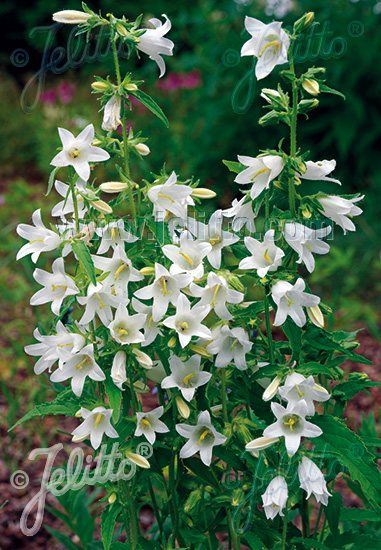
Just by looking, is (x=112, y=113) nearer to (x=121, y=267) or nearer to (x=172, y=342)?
(x=121, y=267)

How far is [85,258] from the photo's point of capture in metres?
1.46

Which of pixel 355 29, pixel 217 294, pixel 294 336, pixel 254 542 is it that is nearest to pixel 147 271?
pixel 217 294

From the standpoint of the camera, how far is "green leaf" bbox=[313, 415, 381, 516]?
1.51 meters

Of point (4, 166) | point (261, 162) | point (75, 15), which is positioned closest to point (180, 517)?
point (261, 162)

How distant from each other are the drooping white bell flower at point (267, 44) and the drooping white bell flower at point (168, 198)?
312mm

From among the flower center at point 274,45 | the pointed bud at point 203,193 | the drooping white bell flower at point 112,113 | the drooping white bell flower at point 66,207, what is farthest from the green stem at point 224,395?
the flower center at point 274,45

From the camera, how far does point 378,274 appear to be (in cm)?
490

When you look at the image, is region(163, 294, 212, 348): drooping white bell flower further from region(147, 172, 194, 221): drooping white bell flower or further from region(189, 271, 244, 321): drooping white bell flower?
region(147, 172, 194, 221): drooping white bell flower

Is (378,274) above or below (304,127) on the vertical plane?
below

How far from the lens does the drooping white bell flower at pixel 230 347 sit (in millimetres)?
1542

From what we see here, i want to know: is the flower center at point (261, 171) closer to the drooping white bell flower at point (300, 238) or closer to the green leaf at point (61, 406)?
the drooping white bell flower at point (300, 238)

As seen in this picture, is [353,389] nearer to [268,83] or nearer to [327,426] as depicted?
[327,426]

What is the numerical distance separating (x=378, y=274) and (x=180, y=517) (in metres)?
3.46

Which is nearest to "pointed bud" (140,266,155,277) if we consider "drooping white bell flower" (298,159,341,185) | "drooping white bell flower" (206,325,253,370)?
"drooping white bell flower" (206,325,253,370)
